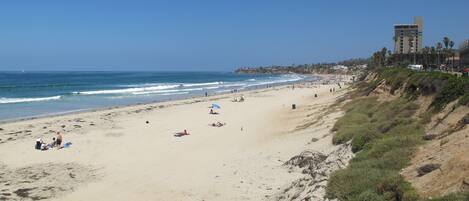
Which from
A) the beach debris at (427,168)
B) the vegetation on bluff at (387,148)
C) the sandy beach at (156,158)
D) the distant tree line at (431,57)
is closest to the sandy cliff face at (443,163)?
the beach debris at (427,168)

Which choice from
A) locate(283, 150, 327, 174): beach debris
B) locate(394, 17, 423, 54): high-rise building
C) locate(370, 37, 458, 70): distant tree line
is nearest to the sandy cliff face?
locate(283, 150, 327, 174): beach debris

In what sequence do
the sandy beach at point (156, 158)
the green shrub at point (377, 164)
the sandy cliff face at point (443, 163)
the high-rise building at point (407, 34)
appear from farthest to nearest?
the high-rise building at point (407, 34), the sandy beach at point (156, 158), the green shrub at point (377, 164), the sandy cliff face at point (443, 163)

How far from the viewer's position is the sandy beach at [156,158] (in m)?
13.0

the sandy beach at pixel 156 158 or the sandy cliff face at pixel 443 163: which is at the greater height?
the sandy cliff face at pixel 443 163

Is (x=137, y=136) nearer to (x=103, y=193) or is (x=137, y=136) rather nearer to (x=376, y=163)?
(x=103, y=193)

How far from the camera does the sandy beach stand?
13.0 m

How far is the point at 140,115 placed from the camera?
33906 millimetres

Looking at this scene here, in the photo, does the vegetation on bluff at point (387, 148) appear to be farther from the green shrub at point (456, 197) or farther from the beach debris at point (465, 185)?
the beach debris at point (465, 185)

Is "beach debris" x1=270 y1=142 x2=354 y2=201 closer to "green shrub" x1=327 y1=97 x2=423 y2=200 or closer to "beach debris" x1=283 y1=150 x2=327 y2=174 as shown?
"beach debris" x1=283 y1=150 x2=327 y2=174

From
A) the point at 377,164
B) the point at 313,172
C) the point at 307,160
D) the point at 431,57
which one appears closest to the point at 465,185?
the point at 377,164

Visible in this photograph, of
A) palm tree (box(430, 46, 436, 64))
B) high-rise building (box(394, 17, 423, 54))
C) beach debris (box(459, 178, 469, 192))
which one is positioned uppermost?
high-rise building (box(394, 17, 423, 54))

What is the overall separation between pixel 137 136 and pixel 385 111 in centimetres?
1208

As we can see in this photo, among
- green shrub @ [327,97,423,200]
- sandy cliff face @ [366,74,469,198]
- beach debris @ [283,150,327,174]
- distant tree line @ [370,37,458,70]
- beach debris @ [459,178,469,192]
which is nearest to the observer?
beach debris @ [459,178,469,192]

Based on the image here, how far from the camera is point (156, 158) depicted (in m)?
18.1
